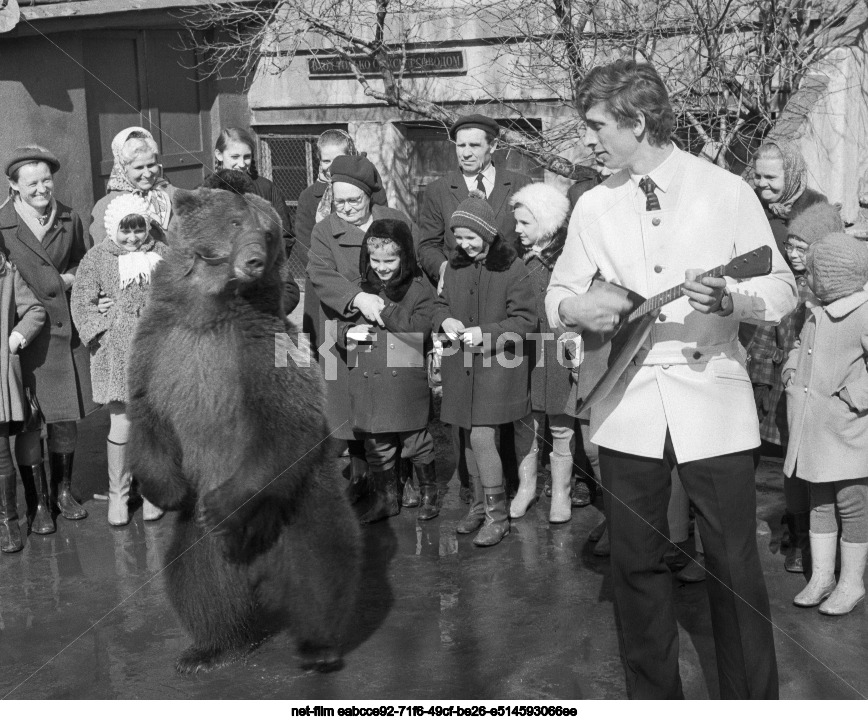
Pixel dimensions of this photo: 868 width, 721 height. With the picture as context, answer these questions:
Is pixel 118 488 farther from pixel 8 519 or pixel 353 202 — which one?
pixel 353 202

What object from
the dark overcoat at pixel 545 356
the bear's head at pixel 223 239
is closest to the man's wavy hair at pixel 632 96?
the bear's head at pixel 223 239

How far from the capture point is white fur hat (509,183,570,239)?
5523 mm

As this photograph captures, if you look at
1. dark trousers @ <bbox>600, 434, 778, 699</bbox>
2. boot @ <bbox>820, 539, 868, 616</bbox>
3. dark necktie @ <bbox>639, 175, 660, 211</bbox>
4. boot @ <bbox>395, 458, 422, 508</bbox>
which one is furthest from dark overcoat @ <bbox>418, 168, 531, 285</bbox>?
dark trousers @ <bbox>600, 434, 778, 699</bbox>

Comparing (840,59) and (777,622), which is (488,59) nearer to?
(840,59)

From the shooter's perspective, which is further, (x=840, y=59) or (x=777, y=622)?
(x=840, y=59)

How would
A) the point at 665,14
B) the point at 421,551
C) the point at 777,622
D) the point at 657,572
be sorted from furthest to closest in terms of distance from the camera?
the point at 665,14 < the point at 421,551 < the point at 777,622 < the point at 657,572

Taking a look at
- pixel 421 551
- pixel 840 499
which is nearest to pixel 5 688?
pixel 421 551

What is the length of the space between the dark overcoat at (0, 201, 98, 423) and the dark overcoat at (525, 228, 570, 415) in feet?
8.14

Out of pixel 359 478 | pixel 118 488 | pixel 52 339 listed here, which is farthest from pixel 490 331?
pixel 52 339

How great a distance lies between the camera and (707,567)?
3.43m

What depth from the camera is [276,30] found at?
30.3 ft

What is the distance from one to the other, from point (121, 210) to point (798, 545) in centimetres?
374

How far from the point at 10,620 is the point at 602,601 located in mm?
2568

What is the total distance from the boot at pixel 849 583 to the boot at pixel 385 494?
234cm
